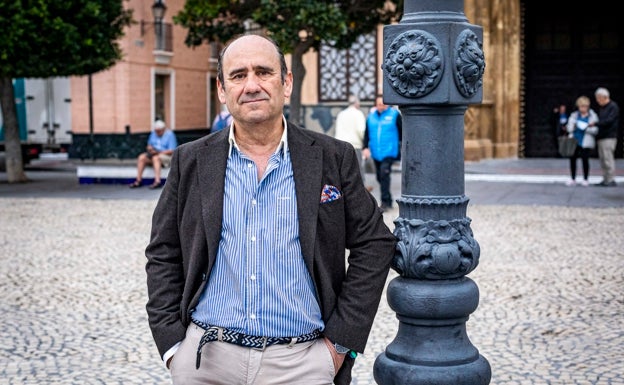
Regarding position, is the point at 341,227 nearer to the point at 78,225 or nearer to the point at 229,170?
the point at 229,170

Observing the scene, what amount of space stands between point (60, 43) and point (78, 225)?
5.92 meters

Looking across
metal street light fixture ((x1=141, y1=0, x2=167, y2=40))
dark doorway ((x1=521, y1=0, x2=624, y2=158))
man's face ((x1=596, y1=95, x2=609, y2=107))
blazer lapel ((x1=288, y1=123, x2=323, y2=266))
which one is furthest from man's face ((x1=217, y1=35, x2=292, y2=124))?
metal street light fixture ((x1=141, y1=0, x2=167, y2=40))

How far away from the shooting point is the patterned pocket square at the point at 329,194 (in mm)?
2828

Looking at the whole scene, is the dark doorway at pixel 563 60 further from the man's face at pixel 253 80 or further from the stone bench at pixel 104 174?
the man's face at pixel 253 80

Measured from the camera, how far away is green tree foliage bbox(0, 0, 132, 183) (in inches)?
651

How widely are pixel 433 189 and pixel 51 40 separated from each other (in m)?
14.8

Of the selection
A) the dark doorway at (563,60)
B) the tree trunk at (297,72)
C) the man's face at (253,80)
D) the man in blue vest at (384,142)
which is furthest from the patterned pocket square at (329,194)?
the dark doorway at (563,60)

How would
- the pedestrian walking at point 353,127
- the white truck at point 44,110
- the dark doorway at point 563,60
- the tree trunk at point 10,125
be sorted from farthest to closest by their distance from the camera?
the white truck at point 44,110 < the dark doorway at point 563,60 < the tree trunk at point 10,125 < the pedestrian walking at point 353,127

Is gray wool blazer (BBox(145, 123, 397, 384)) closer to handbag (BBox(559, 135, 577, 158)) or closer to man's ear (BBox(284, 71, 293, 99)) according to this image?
man's ear (BBox(284, 71, 293, 99))

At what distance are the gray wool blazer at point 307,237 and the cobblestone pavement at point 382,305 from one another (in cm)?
244

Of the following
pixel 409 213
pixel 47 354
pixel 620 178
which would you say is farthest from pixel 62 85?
pixel 409 213

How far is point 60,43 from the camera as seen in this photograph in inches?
674

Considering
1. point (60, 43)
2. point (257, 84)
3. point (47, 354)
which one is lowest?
point (47, 354)

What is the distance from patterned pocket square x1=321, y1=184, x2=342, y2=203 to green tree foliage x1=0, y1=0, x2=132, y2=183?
48.0 ft
